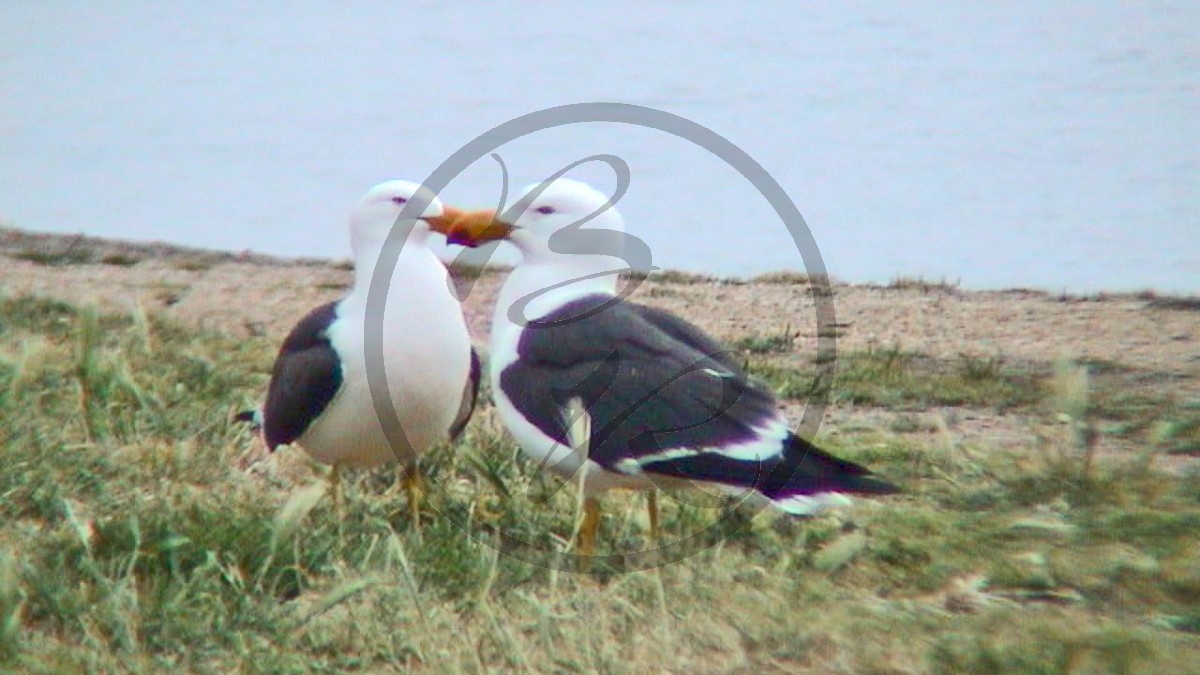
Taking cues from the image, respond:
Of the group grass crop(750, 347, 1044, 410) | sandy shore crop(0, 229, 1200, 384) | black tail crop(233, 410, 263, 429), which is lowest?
black tail crop(233, 410, 263, 429)

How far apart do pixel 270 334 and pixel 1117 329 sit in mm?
3391

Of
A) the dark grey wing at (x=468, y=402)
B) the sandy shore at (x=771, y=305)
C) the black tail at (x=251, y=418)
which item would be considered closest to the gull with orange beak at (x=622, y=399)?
the dark grey wing at (x=468, y=402)

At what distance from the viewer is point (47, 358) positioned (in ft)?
19.9

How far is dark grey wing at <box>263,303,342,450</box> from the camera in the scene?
484cm

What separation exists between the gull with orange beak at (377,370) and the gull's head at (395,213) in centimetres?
1

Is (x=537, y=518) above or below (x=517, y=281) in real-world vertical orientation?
below

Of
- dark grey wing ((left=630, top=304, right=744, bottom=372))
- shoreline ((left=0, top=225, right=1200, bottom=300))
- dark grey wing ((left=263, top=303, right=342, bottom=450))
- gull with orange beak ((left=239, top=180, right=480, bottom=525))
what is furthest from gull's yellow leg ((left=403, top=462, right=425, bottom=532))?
shoreline ((left=0, top=225, right=1200, bottom=300))

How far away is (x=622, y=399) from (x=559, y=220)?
0.73 metres

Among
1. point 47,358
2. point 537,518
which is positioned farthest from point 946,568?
point 47,358

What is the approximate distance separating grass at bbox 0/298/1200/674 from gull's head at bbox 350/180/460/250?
66 centimetres

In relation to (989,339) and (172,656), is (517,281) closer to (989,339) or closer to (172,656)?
(172,656)

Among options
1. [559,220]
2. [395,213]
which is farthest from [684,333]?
[395,213]

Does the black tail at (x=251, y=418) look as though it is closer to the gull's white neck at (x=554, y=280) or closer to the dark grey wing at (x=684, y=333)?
the gull's white neck at (x=554, y=280)

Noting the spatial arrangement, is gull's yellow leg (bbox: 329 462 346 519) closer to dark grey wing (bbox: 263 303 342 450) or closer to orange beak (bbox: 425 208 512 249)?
dark grey wing (bbox: 263 303 342 450)
